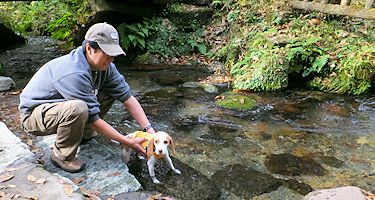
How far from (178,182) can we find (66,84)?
1641mm

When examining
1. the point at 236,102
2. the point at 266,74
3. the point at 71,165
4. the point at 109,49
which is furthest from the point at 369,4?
the point at 71,165

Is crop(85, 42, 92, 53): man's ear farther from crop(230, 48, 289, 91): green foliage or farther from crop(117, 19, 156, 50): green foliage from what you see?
crop(117, 19, 156, 50): green foliage

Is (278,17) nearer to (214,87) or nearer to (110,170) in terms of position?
(214,87)

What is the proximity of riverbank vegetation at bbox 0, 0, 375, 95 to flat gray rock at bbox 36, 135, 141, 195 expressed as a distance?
13.8ft

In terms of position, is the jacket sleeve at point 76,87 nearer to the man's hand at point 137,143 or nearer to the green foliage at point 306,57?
the man's hand at point 137,143

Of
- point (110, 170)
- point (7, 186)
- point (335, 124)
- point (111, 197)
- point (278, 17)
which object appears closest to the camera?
point (7, 186)

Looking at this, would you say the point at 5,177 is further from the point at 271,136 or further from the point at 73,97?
the point at 271,136

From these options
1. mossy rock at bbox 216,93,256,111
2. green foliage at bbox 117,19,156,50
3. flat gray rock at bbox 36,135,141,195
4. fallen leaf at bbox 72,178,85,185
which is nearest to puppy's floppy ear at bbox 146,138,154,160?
flat gray rock at bbox 36,135,141,195

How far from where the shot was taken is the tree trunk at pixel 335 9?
7398mm

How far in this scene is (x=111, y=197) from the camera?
12.3 feet

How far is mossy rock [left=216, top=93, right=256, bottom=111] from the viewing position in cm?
700

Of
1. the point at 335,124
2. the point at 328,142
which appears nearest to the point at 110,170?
the point at 328,142

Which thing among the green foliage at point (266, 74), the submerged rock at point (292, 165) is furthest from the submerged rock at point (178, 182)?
the green foliage at point (266, 74)

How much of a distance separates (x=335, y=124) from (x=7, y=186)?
5.00 meters
